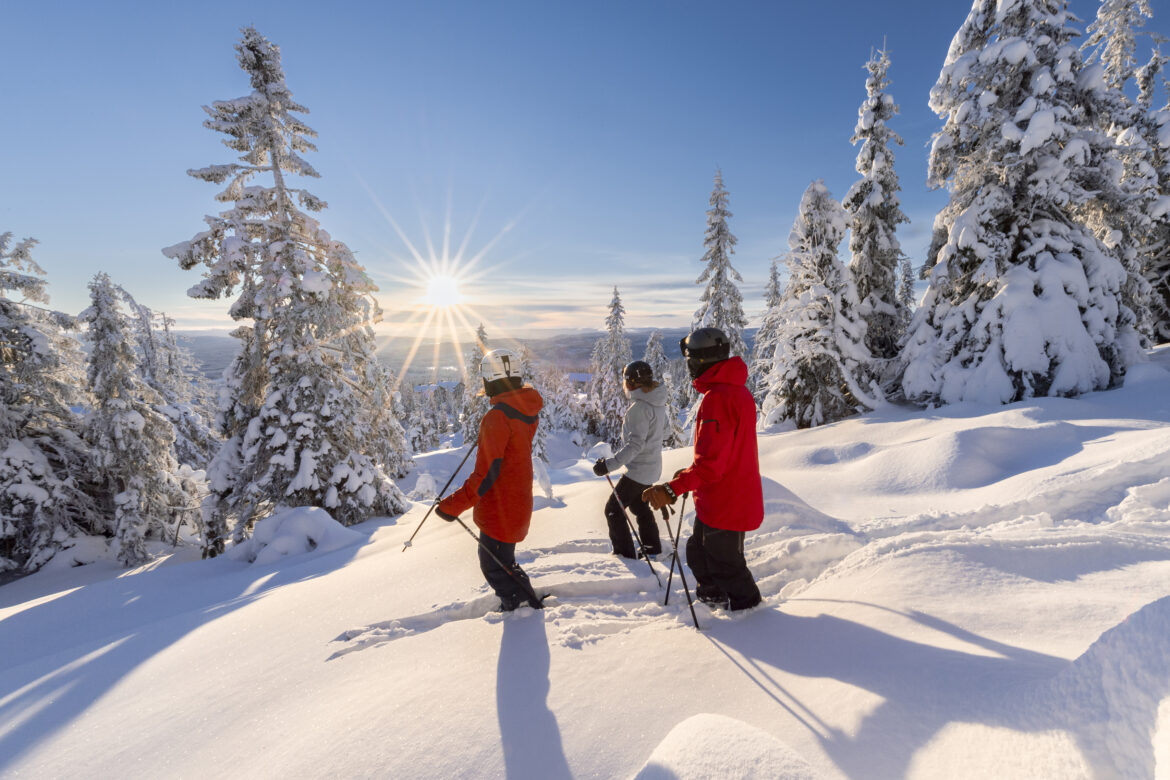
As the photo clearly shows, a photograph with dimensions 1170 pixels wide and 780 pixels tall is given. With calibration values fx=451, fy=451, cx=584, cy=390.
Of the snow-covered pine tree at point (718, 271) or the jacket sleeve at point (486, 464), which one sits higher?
the snow-covered pine tree at point (718, 271)

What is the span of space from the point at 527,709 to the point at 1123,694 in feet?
8.04

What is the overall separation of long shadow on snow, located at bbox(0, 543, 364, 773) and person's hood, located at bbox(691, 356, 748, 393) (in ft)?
15.5

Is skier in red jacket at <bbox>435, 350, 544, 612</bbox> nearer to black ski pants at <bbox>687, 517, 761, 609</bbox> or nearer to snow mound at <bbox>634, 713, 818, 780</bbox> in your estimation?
black ski pants at <bbox>687, 517, 761, 609</bbox>

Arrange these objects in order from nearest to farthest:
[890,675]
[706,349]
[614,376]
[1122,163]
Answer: [890,675]
[706,349]
[1122,163]
[614,376]

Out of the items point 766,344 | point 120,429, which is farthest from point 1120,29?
point 120,429

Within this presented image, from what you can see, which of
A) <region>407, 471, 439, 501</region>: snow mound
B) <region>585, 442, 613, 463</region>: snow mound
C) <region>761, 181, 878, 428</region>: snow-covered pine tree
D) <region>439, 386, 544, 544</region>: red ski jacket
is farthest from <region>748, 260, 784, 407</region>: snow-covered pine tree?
<region>407, 471, 439, 501</region>: snow mound

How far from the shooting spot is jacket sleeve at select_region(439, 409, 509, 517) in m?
3.72

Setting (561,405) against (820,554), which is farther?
(561,405)

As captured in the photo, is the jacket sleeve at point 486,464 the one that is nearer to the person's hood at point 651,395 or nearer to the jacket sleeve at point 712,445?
the jacket sleeve at point 712,445

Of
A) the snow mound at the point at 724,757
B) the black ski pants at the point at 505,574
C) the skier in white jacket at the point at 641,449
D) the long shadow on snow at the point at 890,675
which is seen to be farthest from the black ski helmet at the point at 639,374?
the snow mound at the point at 724,757

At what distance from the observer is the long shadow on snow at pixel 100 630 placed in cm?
305

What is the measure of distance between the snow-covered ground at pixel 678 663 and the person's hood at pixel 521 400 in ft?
5.63

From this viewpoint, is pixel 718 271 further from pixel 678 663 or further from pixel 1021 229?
pixel 678 663

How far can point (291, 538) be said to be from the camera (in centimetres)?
805
